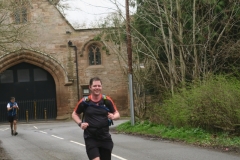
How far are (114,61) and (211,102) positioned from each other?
23.4 meters

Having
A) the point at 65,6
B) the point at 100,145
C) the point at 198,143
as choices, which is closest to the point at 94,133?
the point at 100,145

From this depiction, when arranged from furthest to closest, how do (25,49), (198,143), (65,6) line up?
(25,49), (65,6), (198,143)

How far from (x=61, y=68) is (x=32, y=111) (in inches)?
166

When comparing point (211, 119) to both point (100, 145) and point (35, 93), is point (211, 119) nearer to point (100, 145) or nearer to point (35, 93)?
point (100, 145)

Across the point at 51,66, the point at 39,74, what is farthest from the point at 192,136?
the point at 39,74

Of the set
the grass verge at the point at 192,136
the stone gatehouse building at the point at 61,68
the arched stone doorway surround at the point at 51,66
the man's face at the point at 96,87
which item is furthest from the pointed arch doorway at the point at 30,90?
the man's face at the point at 96,87

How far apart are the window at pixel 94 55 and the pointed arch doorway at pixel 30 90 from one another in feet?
12.3

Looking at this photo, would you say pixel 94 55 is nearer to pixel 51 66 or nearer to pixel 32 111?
pixel 51 66

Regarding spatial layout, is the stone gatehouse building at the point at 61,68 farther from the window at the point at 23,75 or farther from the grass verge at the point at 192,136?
the grass verge at the point at 192,136

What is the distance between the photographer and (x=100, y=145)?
21.0ft

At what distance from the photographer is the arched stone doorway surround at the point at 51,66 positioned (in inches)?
1391

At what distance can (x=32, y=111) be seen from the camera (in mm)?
36125

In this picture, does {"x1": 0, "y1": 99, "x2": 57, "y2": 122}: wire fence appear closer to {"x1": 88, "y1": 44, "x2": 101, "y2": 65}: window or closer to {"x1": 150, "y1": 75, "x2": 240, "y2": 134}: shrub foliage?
{"x1": 88, "y1": 44, "x2": 101, "y2": 65}: window

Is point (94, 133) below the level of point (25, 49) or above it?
below
